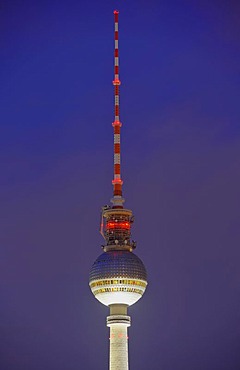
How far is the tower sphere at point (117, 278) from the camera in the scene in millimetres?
127938

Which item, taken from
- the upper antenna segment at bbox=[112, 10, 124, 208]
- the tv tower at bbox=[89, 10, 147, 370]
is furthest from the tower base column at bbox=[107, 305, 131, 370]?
→ the upper antenna segment at bbox=[112, 10, 124, 208]

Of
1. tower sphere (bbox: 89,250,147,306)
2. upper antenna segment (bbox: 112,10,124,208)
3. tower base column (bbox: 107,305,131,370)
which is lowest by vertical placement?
tower base column (bbox: 107,305,131,370)

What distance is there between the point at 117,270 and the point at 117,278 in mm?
1192

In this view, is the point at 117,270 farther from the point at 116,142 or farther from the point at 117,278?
the point at 116,142

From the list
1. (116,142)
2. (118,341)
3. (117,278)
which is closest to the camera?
(118,341)

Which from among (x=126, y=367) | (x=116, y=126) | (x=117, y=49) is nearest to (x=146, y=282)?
(x=126, y=367)

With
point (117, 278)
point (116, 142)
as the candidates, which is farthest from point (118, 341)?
point (116, 142)

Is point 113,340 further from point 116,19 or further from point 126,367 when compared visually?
point 116,19

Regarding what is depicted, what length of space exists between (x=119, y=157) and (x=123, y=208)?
770 centimetres

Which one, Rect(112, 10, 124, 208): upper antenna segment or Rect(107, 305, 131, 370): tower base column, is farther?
Rect(112, 10, 124, 208): upper antenna segment

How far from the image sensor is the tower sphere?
12794 cm

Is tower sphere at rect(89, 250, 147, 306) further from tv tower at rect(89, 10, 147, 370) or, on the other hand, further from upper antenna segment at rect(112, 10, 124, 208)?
upper antenna segment at rect(112, 10, 124, 208)

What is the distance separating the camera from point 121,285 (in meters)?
128

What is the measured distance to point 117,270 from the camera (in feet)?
420
